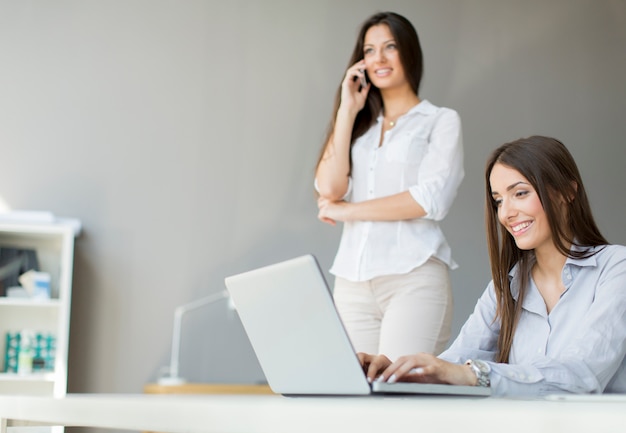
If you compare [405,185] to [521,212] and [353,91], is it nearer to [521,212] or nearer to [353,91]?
[353,91]

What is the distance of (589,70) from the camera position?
4.45m

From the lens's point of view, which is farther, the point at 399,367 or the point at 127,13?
the point at 127,13

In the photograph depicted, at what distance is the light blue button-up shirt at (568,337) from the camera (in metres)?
1.32

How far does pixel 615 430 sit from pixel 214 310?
3.72 metres

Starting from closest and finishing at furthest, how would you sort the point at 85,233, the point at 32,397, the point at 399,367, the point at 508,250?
the point at 32,397 < the point at 399,367 < the point at 508,250 < the point at 85,233

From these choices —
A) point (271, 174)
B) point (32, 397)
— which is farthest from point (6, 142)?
point (32, 397)

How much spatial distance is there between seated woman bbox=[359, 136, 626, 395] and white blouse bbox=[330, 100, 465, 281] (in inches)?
24.1

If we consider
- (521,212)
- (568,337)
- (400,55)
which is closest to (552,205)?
(521,212)

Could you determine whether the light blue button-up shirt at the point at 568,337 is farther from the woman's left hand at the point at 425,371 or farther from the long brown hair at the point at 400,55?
the long brown hair at the point at 400,55

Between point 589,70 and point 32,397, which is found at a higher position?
point 589,70

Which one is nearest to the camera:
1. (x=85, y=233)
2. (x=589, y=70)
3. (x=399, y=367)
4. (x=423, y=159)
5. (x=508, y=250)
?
(x=399, y=367)

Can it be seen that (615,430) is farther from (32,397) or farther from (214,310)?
(214,310)

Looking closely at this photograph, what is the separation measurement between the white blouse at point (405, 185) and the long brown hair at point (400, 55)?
0.14 ft

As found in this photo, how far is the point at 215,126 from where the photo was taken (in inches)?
168
